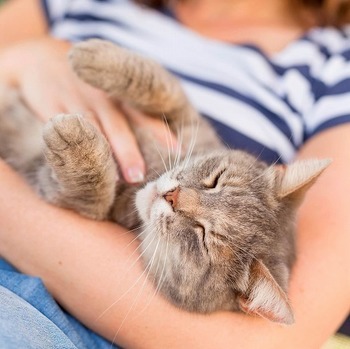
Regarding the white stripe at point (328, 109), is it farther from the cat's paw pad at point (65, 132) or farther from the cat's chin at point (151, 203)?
the cat's paw pad at point (65, 132)

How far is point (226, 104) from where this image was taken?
57.4 inches

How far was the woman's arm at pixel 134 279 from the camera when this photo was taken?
1.02m

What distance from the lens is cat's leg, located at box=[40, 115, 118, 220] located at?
40.3 inches

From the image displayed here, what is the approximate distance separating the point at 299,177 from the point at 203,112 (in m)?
0.49

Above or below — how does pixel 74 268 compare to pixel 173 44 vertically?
below

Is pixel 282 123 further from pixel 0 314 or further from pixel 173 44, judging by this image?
pixel 0 314

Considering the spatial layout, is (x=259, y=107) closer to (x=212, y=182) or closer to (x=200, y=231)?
(x=212, y=182)

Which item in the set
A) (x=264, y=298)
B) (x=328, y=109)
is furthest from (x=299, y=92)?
(x=264, y=298)

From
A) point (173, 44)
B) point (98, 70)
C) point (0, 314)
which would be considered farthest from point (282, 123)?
point (0, 314)

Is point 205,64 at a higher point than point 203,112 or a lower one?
higher

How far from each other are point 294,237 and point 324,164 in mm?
197

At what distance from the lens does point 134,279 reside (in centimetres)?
107

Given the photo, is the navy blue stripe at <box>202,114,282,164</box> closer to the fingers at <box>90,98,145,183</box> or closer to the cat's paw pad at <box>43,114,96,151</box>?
the fingers at <box>90,98,145,183</box>

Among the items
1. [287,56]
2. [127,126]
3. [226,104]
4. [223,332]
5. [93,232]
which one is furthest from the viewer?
[287,56]
